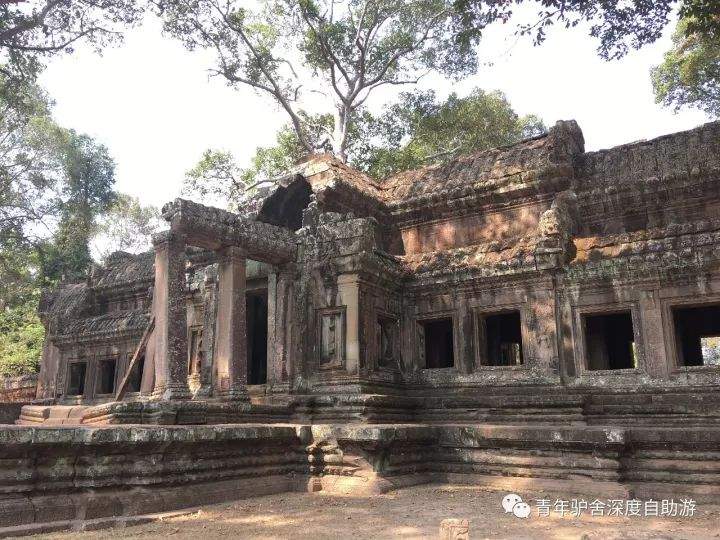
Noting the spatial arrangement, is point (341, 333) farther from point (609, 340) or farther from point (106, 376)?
point (106, 376)

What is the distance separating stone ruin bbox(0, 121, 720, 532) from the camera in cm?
691

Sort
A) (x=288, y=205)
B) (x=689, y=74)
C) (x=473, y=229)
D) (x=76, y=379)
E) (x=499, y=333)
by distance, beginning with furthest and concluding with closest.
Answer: (x=689, y=74) → (x=76, y=379) → (x=499, y=333) → (x=288, y=205) → (x=473, y=229)

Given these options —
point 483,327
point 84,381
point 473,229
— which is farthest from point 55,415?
point 473,229

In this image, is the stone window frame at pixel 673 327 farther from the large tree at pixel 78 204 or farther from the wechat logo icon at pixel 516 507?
the large tree at pixel 78 204

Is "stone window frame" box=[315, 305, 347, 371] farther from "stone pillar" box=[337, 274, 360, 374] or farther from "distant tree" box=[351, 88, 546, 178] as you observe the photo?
"distant tree" box=[351, 88, 546, 178]

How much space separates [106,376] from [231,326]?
10175mm

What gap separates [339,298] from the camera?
10305 mm

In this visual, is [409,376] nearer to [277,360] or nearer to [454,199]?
[277,360]

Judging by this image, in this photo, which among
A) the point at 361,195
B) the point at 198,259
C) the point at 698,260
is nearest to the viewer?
the point at 698,260

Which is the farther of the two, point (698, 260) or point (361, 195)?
point (361, 195)

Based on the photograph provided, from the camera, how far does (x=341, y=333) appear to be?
403 inches

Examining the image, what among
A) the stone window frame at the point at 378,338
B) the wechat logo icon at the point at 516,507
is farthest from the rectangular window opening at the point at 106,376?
the wechat logo icon at the point at 516,507

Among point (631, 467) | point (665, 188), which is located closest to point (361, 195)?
point (665, 188)

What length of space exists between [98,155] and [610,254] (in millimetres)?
31216
